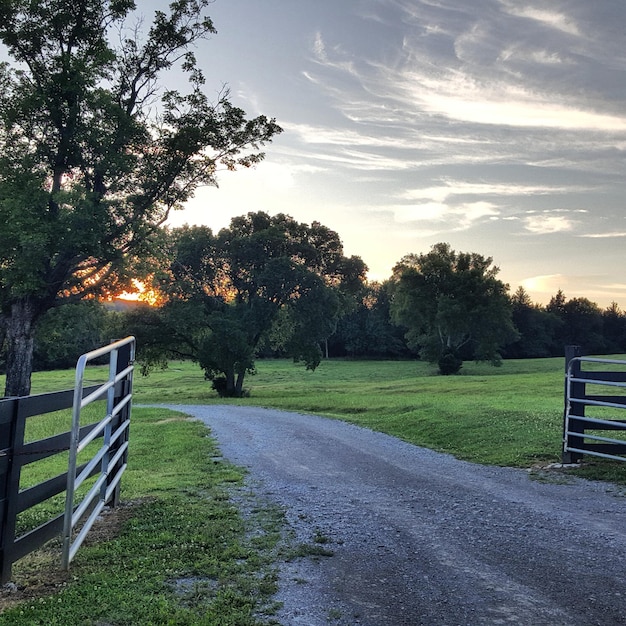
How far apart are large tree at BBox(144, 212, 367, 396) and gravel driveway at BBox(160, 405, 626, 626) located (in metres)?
24.6

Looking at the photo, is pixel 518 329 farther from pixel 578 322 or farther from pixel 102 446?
pixel 102 446

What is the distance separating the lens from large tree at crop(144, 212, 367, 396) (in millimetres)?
34062

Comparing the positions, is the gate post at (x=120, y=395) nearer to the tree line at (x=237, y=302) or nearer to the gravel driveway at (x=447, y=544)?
the gravel driveway at (x=447, y=544)

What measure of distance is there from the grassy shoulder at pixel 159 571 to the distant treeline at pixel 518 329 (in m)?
56.4

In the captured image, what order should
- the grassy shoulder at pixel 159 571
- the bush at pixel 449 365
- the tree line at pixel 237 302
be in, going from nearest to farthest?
1. the grassy shoulder at pixel 159 571
2. the tree line at pixel 237 302
3. the bush at pixel 449 365

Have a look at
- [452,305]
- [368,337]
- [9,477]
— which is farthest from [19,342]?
[368,337]

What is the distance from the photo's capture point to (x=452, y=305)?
186ft

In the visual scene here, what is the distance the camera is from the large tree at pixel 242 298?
112 feet

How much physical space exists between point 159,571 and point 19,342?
23217 millimetres

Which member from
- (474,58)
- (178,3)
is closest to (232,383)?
(178,3)

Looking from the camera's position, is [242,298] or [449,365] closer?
[242,298]

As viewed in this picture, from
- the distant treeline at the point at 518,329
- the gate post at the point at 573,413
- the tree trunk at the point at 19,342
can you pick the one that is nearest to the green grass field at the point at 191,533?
the gate post at the point at 573,413

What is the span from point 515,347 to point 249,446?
78398 mm

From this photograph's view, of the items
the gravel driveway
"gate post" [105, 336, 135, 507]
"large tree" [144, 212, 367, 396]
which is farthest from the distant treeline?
Result: "gate post" [105, 336, 135, 507]
